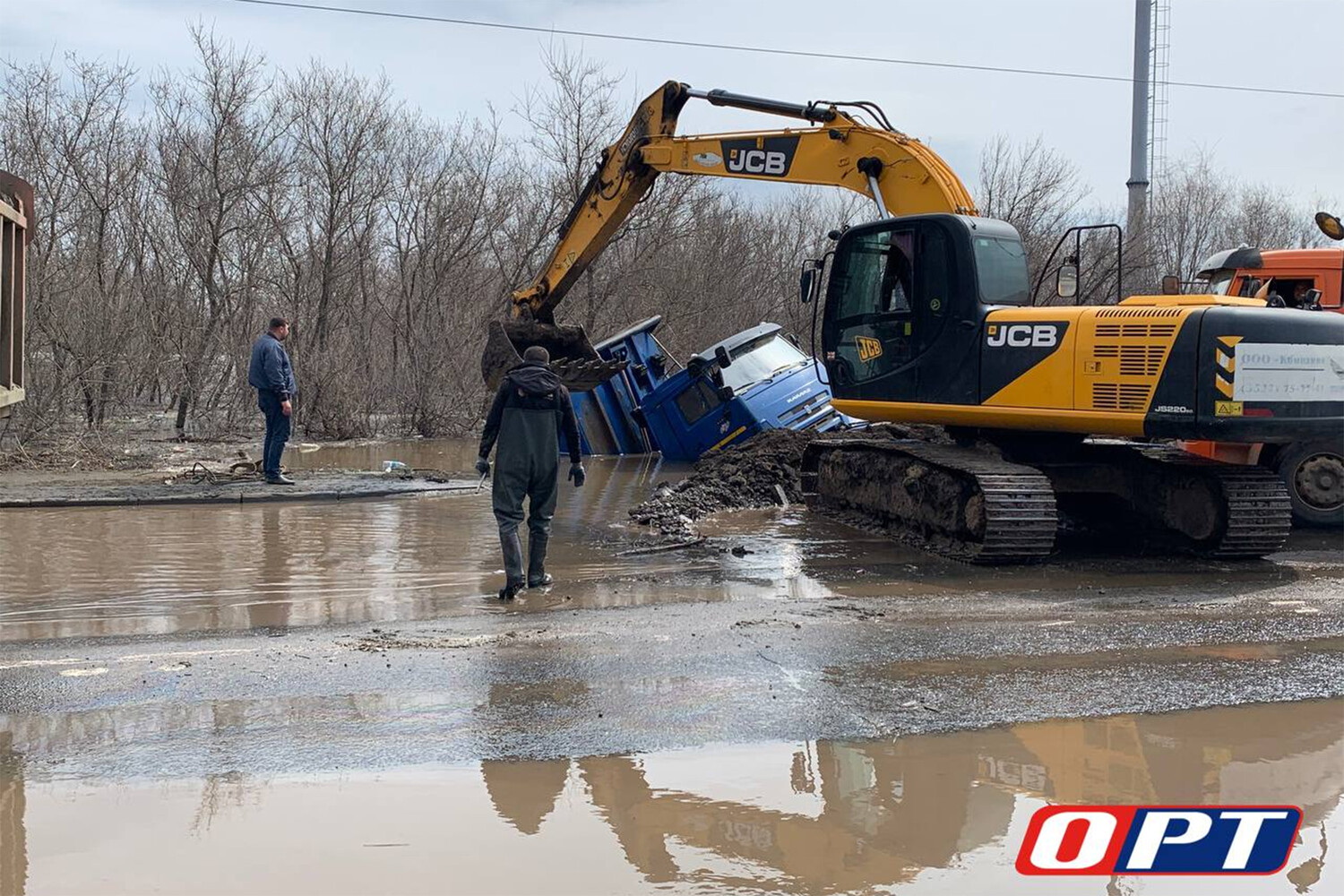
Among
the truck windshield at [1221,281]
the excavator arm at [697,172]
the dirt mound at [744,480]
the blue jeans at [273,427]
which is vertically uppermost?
the excavator arm at [697,172]

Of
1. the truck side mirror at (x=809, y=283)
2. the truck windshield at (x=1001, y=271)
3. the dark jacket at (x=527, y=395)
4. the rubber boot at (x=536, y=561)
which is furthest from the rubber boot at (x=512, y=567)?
the truck windshield at (x=1001, y=271)

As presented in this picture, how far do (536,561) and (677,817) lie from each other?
4.21 m

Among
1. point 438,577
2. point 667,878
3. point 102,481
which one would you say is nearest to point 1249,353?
point 438,577

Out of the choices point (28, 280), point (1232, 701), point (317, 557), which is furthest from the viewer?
point (28, 280)

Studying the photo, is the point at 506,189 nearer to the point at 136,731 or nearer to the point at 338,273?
the point at 338,273

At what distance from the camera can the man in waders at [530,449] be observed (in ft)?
27.5

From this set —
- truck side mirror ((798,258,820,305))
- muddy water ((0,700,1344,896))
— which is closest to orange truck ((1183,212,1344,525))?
truck side mirror ((798,258,820,305))

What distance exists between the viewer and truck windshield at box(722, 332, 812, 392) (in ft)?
55.3

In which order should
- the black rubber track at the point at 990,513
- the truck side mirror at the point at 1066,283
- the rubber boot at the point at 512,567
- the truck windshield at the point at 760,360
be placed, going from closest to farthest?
the rubber boot at the point at 512,567 → the black rubber track at the point at 990,513 → the truck side mirror at the point at 1066,283 → the truck windshield at the point at 760,360

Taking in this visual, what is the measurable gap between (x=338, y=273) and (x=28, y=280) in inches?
310

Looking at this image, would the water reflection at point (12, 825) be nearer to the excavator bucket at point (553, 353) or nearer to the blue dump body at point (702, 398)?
the excavator bucket at point (553, 353)

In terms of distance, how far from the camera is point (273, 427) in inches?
532

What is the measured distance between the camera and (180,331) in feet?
70.5

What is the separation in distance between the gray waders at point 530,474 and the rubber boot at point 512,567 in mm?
199
